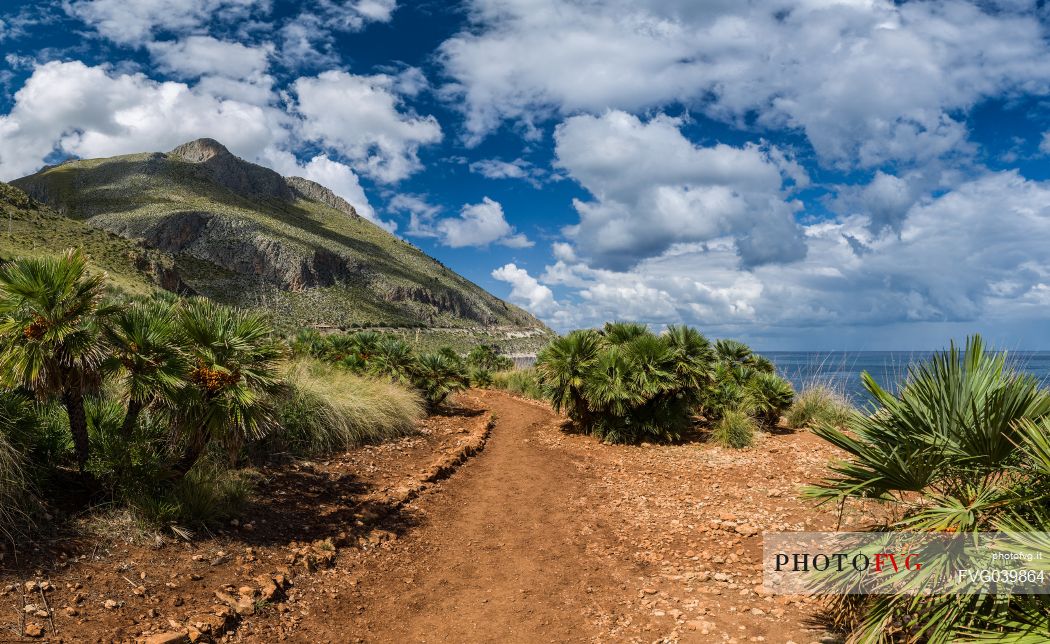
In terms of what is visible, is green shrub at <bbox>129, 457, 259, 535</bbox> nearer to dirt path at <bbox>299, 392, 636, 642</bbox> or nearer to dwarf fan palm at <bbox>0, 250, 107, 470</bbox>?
dwarf fan palm at <bbox>0, 250, 107, 470</bbox>

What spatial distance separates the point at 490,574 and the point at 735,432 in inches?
292

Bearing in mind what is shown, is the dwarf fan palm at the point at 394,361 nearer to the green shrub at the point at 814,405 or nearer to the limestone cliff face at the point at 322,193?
the green shrub at the point at 814,405

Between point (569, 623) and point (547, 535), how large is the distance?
214 cm

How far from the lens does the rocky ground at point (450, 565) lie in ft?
13.3

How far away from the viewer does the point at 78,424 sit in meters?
5.02

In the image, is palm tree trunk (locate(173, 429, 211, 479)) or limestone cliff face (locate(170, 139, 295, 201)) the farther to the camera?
limestone cliff face (locate(170, 139, 295, 201))

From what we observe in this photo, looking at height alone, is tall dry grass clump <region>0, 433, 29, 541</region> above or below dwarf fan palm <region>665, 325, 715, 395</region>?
below

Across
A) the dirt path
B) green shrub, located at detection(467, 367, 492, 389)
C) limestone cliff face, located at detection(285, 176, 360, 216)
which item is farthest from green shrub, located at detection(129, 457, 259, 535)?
limestone cliff face, located at detection(285, 176, 360, 216)

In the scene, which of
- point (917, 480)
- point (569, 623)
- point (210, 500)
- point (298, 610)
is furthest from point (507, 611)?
point (917, 480)

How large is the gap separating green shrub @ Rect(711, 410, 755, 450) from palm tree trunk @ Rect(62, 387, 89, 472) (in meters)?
10.6

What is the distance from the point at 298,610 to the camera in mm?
4691

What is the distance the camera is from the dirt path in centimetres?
471

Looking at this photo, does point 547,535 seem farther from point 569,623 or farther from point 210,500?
point 210,500

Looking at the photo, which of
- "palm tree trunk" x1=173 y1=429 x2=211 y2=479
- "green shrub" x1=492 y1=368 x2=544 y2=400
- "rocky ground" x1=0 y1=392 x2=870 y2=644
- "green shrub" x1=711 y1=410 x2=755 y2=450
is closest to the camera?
"rocky ground" x1=0 y1=392 x2=870 y2=644
